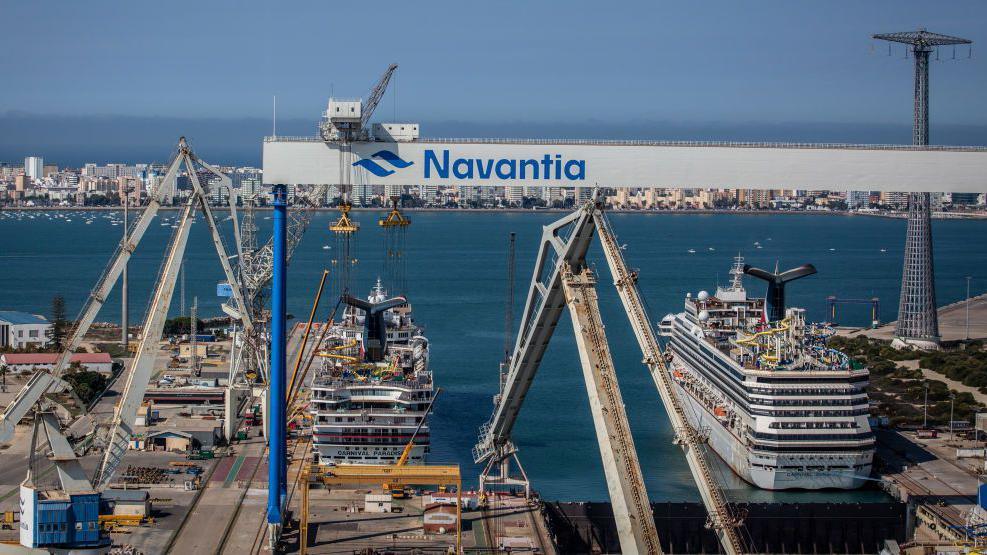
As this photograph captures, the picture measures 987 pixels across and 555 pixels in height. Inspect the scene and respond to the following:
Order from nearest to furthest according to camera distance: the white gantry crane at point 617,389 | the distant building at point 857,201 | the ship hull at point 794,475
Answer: the white gantry crane at point 617,389 → the ship hull at point 794,475 → the distant building at point 857,201

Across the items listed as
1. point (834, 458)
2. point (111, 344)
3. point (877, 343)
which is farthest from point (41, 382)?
point (877, 343)

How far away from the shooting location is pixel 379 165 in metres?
19.7

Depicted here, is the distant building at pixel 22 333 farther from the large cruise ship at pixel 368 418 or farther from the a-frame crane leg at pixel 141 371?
the a-frame crane leg at pixel 141 371

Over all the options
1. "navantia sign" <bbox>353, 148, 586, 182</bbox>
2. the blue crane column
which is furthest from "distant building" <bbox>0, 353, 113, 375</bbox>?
"navantia sign" <bbox>353, 148, 586, 182</bbox>

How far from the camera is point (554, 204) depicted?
122375 millimetres

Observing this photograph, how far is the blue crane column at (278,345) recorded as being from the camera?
20125 mm

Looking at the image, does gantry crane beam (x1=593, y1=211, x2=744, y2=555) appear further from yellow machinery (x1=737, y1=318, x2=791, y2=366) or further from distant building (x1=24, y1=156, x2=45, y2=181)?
distant building (x1=24, y1=156, x2=45, y2=181)

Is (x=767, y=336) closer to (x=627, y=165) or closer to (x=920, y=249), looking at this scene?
(x=627, y=165)

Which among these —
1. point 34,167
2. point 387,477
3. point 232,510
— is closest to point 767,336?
point 387,477

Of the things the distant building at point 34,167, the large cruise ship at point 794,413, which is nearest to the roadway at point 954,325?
the large cruise ship at point 794,413

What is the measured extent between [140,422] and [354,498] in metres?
10.8

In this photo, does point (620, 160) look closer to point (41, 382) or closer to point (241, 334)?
point (41, 382)

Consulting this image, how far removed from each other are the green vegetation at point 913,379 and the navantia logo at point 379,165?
20.9m

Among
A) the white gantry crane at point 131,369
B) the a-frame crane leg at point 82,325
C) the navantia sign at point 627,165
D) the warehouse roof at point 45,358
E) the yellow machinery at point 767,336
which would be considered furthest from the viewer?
the warehouse roof at point 45,358
